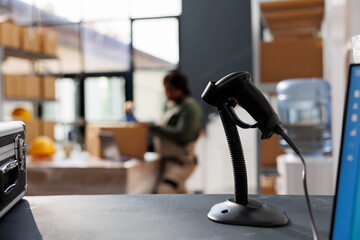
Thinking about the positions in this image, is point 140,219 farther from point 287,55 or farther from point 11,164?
A: point 287,55

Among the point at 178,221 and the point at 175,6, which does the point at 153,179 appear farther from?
the point at 175,6

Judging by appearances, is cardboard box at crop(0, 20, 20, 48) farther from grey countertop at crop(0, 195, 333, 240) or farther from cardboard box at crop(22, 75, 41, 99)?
grey countertop at crop(0, 195, 333, 240)

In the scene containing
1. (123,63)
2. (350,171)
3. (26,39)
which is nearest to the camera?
(350,171)

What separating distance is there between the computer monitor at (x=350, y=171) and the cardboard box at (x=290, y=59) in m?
1.84

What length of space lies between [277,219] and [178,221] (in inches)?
6.0

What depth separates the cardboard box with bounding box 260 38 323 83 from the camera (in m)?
2.15

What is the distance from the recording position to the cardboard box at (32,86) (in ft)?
12.8

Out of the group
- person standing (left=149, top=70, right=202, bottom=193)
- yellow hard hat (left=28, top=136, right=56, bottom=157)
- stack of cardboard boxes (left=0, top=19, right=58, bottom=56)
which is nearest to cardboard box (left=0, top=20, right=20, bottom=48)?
stack of cardboard boxes (left=0, top=19, right=58, bottom=56)

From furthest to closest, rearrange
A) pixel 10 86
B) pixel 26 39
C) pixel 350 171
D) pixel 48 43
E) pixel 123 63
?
pixel 123 63 → pixel 48 43 → pixel 26 39 → pixel 10 86 → pixel 350 171

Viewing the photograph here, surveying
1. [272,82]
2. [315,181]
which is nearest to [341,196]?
[315,181]

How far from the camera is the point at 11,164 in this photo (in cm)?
66

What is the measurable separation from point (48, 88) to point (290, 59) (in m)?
2.98

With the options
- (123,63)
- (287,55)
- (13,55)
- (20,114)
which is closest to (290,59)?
(287,55)

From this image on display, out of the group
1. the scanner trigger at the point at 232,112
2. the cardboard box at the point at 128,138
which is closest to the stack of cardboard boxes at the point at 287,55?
the cardboard box at the point at 128,138
